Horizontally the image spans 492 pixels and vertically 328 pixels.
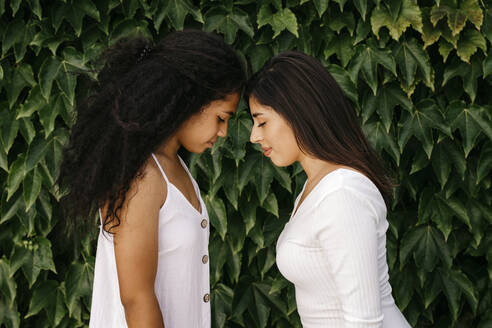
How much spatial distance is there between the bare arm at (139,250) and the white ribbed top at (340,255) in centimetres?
37

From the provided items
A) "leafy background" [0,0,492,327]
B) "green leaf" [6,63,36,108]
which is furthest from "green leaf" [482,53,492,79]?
"green leaf" [6,63,36,108]

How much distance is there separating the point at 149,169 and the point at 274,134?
383 mm

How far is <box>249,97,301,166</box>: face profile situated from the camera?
1.33 meters

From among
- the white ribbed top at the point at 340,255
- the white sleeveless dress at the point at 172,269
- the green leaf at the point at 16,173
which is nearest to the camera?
the white ribbed top at the point at 340,255

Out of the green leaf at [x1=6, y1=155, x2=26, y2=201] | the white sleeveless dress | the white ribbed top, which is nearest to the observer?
the white ribbed top

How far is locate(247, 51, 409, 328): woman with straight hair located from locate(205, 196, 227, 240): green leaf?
624 millimetres

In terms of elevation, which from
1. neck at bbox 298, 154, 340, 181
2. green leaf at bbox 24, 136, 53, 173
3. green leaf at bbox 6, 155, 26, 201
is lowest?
green leaf at bbox 6, 155, 26, 201

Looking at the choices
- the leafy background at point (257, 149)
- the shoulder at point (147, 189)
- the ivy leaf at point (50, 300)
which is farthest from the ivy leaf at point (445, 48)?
the ivy leaf at point (50, 300)

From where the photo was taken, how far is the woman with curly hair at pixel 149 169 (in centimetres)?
110

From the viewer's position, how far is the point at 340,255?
1.09 metres

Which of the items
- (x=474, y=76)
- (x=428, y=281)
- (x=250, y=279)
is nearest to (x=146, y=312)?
(x=250, y=279)

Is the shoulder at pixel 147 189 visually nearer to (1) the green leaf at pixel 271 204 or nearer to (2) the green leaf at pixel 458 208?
(1) the green leaf at pixel 271 204

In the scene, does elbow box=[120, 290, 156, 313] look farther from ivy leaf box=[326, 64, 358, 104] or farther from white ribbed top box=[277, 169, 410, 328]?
ivy leaf box=[326, 64, 358, 104]

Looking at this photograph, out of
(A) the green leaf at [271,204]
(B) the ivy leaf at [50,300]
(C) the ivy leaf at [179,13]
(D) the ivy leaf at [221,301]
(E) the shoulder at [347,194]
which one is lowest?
(D) the ivy leaf at [221,301]
